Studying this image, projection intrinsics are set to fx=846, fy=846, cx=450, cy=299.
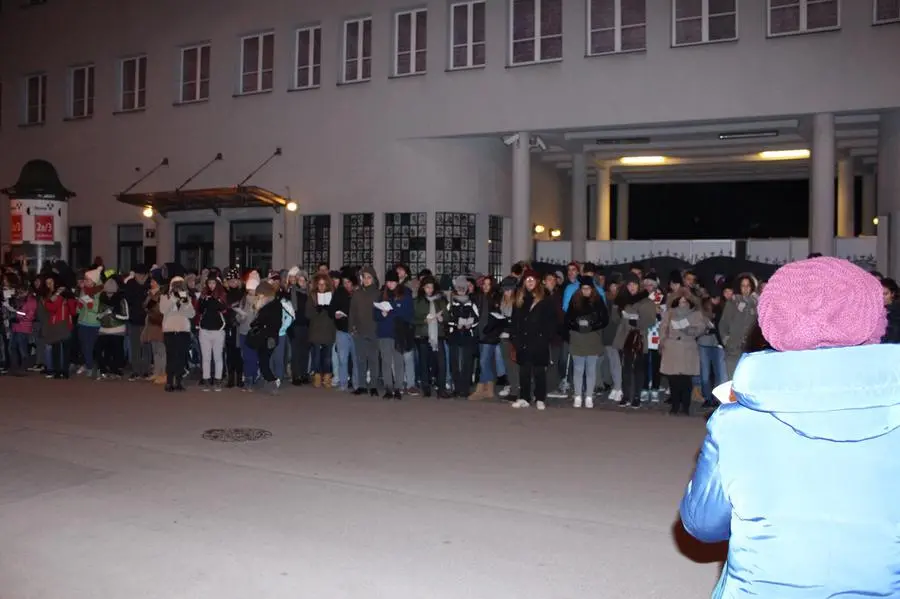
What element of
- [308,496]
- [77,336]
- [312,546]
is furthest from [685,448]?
[77,336]

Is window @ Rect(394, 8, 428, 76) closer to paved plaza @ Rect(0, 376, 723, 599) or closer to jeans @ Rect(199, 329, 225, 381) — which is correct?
jeans @ Rect(199, 329, 225, 381)

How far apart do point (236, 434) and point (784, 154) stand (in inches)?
810

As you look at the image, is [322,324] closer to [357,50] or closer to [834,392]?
[357,50]

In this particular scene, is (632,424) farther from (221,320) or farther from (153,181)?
(153,181)

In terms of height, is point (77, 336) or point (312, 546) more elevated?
point (77, 336)

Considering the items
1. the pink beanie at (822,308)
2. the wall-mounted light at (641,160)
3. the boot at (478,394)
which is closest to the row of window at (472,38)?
the wall-mounted light at (641,160)

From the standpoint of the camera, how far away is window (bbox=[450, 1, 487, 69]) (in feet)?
71.5

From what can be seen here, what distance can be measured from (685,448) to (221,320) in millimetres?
8389

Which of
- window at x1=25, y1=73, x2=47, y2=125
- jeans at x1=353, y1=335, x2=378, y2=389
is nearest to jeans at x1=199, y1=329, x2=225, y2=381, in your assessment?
jeans at x1=353, y1=335, x2=378, y2=389

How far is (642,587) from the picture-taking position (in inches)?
217

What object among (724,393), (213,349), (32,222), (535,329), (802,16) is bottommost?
(213,349)

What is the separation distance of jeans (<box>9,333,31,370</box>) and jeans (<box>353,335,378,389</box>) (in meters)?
7.57

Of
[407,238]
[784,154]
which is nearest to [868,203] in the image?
[784,154]

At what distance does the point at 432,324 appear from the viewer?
45.9ft
